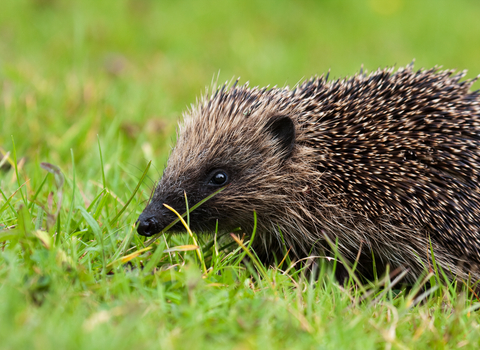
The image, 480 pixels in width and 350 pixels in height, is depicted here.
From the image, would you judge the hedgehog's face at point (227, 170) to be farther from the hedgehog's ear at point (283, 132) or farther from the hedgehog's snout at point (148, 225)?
the hedgehog's snout at point (148, 225)

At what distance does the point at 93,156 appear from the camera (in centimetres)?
560

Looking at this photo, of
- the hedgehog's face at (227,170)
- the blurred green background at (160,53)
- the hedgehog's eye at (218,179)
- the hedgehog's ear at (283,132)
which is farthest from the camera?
the blurred green background at (160,53)

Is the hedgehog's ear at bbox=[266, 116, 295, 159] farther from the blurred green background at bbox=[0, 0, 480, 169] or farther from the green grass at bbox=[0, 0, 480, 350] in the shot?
the blurred green background at bbox=[0, 0, 480, 169]

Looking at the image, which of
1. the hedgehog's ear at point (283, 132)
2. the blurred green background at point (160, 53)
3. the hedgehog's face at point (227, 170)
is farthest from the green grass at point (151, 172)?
the hedgehog's ear at point (283, 132)

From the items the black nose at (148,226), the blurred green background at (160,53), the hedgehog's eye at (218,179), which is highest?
the blurred green background at (160,53)

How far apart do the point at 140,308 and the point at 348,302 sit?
1.36 m

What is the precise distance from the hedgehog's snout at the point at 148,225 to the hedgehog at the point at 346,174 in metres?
0.11

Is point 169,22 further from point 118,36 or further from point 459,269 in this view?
point 459,269

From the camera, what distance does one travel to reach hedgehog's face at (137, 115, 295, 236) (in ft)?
13.0

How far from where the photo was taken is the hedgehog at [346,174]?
399cm

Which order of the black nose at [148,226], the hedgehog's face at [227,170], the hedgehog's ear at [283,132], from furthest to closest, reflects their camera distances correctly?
the hedgehog's ear at [283,132] < the hedgehog's face at [227,170] < the black nose at [148,226]

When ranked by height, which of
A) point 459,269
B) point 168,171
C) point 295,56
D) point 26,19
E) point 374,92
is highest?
point 26,19

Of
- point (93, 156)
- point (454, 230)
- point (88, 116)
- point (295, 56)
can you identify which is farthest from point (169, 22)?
point (454, 230)

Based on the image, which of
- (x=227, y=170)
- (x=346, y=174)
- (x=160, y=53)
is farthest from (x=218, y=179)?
(x=160, y=53)
